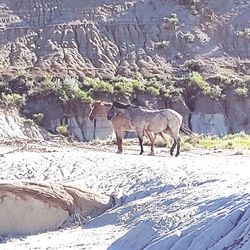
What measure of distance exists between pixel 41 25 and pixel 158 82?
10796mm

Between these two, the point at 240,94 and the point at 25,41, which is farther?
the point at 25,41

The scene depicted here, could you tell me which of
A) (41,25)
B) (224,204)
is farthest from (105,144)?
(41,25)

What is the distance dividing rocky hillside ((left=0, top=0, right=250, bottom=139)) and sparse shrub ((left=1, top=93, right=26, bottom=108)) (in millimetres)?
4549

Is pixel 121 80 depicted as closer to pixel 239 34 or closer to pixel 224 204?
pixel 239 34

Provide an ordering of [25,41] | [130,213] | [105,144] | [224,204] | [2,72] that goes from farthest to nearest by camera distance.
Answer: [25,41] < [2,72] < [105,144] < [130,213] < [224,204]

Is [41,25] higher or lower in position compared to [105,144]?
higher

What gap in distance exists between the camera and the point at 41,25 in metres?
54.4

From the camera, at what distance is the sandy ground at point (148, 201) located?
11.7 meters

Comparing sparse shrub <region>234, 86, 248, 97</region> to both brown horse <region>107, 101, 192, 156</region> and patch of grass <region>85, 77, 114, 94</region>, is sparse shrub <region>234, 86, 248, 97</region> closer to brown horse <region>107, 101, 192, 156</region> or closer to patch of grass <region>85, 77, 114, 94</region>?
patch of grass <region>85, 77, 114, 94</region>

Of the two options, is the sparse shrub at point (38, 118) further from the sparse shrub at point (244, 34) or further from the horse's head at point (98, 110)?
the sparse shrub at point (244, 34)

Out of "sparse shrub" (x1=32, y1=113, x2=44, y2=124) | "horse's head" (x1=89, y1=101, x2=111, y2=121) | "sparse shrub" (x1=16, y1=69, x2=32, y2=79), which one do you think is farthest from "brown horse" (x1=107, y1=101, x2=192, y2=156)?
"sparse shrub" (x1=16, y1=69, x2=32, y2=79)

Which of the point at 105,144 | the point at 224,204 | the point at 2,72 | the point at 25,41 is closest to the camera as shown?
the point at 224,204

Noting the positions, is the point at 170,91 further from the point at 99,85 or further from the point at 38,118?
the point at 38,118

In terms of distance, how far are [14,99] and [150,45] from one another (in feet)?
48.1
